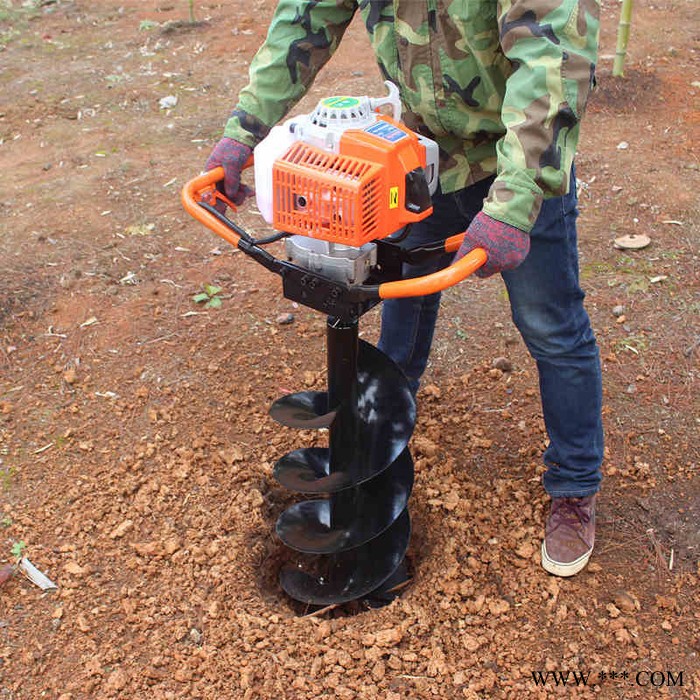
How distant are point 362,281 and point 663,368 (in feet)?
5.65

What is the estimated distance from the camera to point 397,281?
179 centimetres

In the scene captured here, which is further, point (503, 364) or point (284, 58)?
point (503, 364)

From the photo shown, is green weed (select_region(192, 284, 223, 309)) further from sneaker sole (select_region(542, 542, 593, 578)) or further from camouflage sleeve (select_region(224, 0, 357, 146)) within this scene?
sneaker sole (select_region(542, 542, 593, 578))

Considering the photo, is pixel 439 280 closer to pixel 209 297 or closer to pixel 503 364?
pixel 503 364

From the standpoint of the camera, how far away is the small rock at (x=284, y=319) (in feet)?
11.2

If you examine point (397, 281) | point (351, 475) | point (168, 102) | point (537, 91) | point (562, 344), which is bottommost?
point (168, 102)

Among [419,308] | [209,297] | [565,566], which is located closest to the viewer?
[565,566]

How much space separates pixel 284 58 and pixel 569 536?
1515 mm

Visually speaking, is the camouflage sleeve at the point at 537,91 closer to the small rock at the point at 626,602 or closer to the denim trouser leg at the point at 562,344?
the denim trouser leg at the point at 562,344

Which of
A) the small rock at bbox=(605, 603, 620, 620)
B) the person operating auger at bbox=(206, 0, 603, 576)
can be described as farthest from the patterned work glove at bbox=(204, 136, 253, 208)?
the small rock at bbox=(605, 603, 620, 620)

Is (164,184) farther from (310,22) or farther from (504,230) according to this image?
Result: (504,230)

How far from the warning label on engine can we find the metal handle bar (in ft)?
0.91

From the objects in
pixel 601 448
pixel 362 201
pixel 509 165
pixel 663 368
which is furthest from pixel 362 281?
pixel 663 368

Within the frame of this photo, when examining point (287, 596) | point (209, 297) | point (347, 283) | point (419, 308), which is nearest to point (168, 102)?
point (209, 297)
